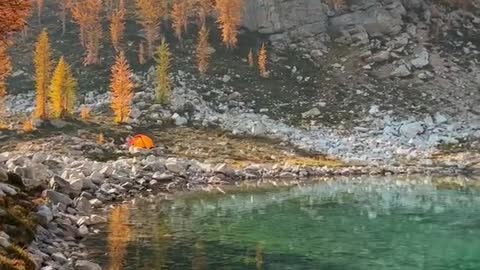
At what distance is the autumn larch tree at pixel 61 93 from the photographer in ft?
239

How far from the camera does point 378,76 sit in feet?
311

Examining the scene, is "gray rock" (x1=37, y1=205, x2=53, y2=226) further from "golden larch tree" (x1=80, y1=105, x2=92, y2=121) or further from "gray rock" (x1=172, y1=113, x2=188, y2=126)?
"gray rock" (x1=172, y1=113, x2=188, y2=126)

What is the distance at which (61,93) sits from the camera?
7294 centimetres

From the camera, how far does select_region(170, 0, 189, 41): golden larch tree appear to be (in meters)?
104

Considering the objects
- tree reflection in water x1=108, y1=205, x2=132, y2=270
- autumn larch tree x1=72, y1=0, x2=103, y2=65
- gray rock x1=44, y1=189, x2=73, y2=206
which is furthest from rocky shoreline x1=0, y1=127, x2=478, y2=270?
autumn larch tree x1=72, y1=0, x2=103, y2=65

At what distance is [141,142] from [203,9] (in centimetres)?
4766

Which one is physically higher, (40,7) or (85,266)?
(40,7)

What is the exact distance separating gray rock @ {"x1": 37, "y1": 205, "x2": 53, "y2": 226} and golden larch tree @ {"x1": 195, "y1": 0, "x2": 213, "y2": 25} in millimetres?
83059

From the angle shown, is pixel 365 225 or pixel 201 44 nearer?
pixel 365 225

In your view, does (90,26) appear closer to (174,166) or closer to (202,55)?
(202,55)

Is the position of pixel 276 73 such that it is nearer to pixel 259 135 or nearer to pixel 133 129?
pixel 259 135

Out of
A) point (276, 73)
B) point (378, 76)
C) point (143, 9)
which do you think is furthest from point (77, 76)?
point (378, 76)

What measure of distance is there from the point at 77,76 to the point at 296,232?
6939 centimetres

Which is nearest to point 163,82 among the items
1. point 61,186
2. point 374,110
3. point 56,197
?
point 374,110
